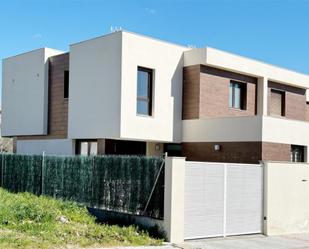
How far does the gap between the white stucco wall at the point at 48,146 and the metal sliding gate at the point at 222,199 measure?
10447mm

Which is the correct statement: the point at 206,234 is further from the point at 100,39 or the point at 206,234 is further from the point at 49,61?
the point at 49,61

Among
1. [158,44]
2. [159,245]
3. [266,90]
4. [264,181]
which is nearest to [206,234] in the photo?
[159,245]

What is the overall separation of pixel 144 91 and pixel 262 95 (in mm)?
7000

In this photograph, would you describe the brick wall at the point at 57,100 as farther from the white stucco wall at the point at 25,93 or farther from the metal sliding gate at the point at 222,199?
the metal sliding gate at the point at 222,199

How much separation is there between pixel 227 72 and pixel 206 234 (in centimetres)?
1193

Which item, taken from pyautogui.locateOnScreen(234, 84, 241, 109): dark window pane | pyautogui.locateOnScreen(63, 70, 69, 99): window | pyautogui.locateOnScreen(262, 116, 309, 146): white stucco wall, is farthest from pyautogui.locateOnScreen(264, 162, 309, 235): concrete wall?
pyautogui.locateOnScreen(63, 70, 69, 99): window

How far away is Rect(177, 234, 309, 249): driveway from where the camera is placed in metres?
12.5

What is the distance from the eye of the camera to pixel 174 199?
41.2 ft

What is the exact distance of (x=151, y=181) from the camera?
13.3m

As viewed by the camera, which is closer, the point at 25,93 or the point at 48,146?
the point at 48,146

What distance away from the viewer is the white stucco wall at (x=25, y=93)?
24.4 metres

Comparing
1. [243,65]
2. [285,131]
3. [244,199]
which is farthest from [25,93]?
[244,199]

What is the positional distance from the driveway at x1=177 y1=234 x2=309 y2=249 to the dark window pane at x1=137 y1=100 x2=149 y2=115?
8.47 metres

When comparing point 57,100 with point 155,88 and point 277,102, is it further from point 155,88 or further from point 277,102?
point 277,102
